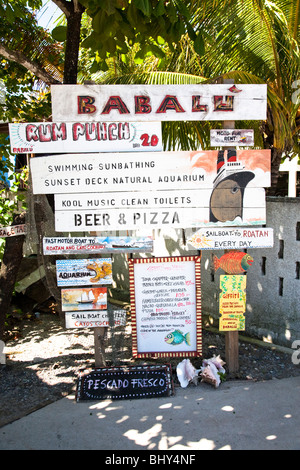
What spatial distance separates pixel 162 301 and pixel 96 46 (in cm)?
299

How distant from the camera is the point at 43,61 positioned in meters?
7.71

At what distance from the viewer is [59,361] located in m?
5.60

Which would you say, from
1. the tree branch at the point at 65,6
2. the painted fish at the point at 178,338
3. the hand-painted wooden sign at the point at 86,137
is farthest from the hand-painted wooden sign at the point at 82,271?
the tree branch at the point at 65,6

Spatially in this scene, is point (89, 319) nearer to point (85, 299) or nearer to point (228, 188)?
point (85, 299)

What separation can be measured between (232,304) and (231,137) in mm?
1897

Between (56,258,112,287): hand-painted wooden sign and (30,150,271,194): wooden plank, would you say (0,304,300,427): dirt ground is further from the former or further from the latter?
(30,150,271,194): wooden plank

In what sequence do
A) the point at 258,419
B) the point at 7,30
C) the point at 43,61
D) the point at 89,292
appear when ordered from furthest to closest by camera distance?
the point at 43,61, the point at 7,30, the point at 89,292, the point at 258,419

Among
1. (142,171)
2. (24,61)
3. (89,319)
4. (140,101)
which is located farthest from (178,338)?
(24,61)

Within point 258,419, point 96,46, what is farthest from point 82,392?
point 96,46

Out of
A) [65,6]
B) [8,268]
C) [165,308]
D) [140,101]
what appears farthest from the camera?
[65,6]

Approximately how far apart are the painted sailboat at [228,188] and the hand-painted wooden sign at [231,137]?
4.3 inches

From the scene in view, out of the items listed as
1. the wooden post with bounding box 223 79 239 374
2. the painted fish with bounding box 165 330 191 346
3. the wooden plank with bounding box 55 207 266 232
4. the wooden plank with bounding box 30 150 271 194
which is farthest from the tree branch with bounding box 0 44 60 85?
the wooden post with bounding box 223 79 239 374

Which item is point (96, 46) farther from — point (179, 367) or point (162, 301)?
point (179, 367)

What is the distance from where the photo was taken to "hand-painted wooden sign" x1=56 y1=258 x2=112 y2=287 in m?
5.05
